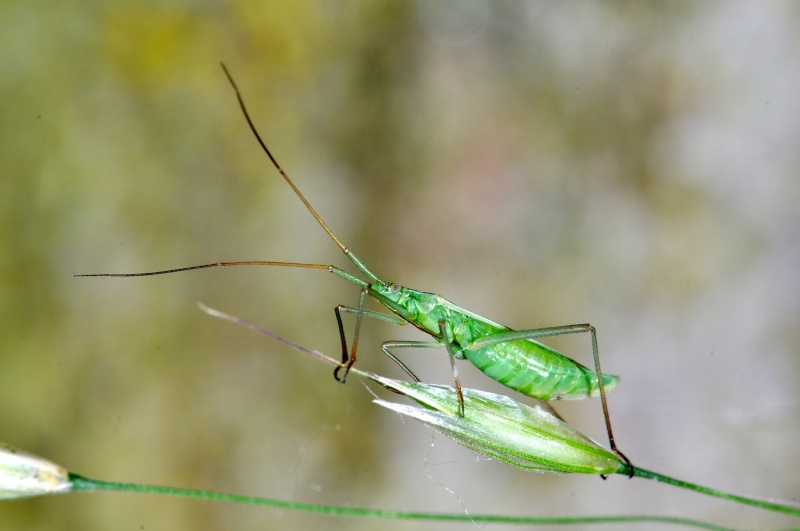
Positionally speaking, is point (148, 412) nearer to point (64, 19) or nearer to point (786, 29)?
point (64, 19)

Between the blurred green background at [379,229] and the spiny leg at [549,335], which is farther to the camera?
the blurred green background at [379,229]

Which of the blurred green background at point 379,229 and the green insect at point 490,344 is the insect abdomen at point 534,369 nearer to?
the green insect at point 490,344

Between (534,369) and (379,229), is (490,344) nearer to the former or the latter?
(534,369)

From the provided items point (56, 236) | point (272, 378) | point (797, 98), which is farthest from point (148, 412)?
point (797, 98)

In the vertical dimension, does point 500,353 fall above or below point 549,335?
below

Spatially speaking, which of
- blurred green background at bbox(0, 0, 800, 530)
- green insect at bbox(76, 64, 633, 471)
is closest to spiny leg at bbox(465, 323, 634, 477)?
green insect at bbox(76, 64, 633, 471)

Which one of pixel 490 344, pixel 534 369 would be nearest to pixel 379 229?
pixel 490 344

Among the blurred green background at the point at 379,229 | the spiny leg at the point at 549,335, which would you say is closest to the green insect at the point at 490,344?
the spiny leg at the point at 549,335
